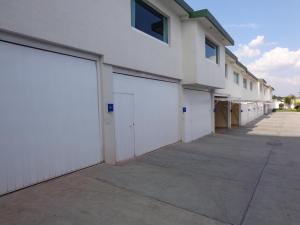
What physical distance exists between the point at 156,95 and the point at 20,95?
5.38 metres

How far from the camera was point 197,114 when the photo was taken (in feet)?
41.4

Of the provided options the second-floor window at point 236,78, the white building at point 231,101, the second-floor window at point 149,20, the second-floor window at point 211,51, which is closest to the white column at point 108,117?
the second-floor window at point 149,20

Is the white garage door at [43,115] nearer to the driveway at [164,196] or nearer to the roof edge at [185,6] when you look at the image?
the driveway at [164,196]

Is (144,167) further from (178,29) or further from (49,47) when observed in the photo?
(178,29)

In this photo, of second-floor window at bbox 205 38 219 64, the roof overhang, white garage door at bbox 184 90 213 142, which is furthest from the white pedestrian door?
second-floor window at bbox 205 38 219 64

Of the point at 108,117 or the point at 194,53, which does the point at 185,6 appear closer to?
the point at 194,53

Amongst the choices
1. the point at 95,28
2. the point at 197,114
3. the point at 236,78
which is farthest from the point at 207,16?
the point at 236,78

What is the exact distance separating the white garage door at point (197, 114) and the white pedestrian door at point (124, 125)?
13.8 ft

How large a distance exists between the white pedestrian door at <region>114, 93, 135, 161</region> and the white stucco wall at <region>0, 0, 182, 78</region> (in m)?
1.04

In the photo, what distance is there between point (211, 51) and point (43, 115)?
10418 mm

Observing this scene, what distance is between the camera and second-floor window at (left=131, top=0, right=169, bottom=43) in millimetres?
7797

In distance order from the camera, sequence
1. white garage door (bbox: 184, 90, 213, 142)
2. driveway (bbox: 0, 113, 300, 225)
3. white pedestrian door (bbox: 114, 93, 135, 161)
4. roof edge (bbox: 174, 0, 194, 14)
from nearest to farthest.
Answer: driveway (bbox: 0, 113, 300, 225) < white pedestrian door (bbox: 114, 93, 135, 161) < roof edge (bbox: 174, 0, 194, 14) < white garage door (bbox: 184, 90, 213, 142)

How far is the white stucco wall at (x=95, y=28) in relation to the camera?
14.2ft

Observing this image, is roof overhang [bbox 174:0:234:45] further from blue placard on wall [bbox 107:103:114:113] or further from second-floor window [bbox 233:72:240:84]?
second-floor window [bbox 233:72:240:84]
